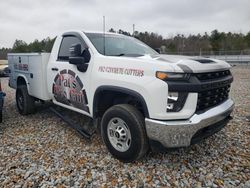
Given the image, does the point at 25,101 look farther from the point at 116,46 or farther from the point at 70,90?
the point at 116,46

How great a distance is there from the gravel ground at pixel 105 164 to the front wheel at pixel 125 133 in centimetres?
19

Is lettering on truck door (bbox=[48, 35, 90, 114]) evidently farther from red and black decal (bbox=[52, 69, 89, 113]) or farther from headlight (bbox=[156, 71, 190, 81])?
headlight (bbox=[156, 71, 190, 81])

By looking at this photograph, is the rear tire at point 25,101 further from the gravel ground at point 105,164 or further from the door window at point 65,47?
the door window at point 65,47

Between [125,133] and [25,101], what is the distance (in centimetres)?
343

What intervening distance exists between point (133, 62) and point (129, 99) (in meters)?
0.63

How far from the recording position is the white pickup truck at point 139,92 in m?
2.75

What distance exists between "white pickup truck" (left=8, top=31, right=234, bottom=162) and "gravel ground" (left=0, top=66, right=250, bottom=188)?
33 centimetres

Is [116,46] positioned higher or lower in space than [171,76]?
higher

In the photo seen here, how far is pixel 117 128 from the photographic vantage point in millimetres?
3336

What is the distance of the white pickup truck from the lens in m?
2.75

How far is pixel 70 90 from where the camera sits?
4.20 meters

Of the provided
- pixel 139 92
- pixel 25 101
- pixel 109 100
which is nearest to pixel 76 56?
pixel 109 100

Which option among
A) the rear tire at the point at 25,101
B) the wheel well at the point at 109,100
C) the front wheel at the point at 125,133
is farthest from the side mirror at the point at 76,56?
the rear tire at the point at 25,101

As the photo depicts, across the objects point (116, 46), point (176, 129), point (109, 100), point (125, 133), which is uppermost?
point (116, 46)
